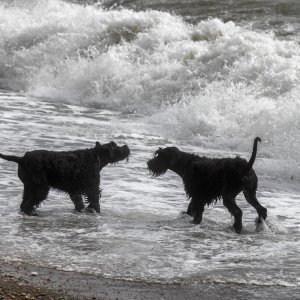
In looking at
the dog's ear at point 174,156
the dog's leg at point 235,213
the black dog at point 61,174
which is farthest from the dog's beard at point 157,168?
the dog's leg at point 235,213

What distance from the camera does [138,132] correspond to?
12523 mm

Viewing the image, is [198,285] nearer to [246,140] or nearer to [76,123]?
[246,140]

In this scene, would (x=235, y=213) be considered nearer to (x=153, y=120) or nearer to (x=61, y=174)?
(x=61, y=174)

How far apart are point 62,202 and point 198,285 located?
10.2 feet

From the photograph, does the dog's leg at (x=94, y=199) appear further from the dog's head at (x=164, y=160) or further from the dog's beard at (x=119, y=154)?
the dog's head at (x=164, y=160)

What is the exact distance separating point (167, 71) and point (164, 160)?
8774 millimetres

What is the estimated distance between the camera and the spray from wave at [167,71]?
12.6 meters

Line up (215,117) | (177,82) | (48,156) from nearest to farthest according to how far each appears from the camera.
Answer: (48,156), (215,117), (177,82)

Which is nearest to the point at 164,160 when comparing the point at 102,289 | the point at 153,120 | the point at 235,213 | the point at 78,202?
the point at 78,202

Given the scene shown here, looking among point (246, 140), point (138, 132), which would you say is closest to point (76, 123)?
point (138, 132)

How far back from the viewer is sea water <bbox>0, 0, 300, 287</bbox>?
6.36m

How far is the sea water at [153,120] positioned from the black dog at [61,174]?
0.59 feet

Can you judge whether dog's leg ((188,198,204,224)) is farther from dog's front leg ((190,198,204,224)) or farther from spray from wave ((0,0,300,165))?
spray from wave ((0,0,300,165))

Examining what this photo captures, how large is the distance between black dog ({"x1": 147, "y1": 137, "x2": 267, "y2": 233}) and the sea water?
22 centimetres
